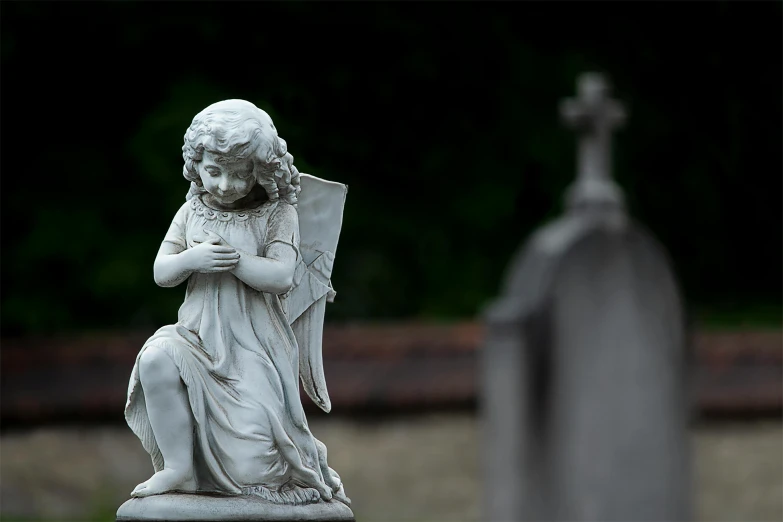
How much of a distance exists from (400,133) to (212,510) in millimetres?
11655

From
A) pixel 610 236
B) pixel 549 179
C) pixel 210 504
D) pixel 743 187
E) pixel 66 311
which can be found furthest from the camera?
pixel 743 187

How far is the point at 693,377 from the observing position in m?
12.3

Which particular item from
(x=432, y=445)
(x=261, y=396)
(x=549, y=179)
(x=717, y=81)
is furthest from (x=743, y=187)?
(x=261, y=396)

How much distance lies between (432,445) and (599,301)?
5.35 feet

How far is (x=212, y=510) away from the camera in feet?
15.1

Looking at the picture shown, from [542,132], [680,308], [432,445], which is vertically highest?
[542,132]

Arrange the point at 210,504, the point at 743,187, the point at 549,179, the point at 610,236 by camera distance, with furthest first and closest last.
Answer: the point at 743,187 < the point at 549,179 < the point at 610,236 < the point at 210,504

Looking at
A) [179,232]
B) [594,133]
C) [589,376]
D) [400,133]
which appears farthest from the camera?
[400,133]

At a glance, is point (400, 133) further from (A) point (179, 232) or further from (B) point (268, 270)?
(B) point (268, 270)

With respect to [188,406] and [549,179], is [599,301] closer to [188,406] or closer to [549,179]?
[549,179]

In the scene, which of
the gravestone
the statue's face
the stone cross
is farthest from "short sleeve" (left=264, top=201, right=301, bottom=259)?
the stone cross

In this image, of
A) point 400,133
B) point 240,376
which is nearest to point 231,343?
point 240,376

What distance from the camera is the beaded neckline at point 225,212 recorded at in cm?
483

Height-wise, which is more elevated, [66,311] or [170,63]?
[170,63]
